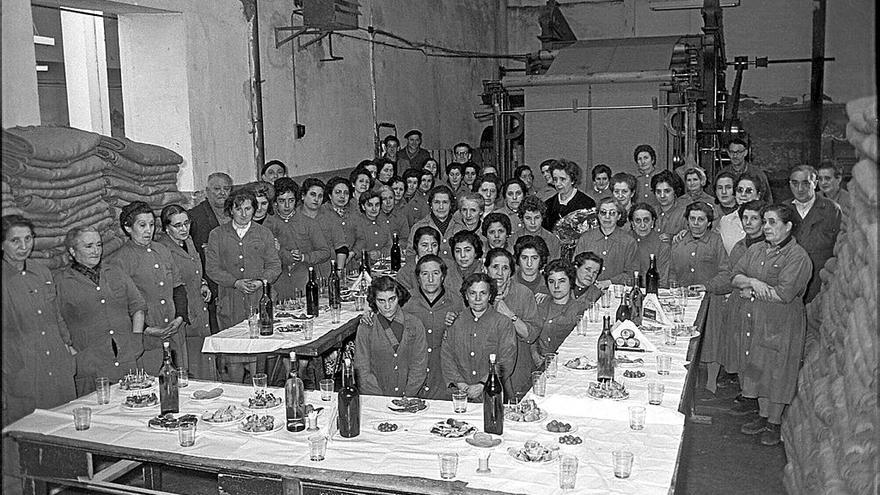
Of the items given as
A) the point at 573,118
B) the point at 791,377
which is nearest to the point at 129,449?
the point at 791,377

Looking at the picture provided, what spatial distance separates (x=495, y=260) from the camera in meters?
5.89

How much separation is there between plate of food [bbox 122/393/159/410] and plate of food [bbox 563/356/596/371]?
2.23 m

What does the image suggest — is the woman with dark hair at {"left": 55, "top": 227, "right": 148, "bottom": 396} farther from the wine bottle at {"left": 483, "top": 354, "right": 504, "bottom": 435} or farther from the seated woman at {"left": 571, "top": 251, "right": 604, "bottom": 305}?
the seated woman at {"left": 571, "top": 251, "right": 604, "bottom": 305}

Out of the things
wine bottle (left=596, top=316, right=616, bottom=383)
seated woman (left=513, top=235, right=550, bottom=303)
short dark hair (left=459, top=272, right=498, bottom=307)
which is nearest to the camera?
wine bottle (left=596, top=316, right=616, bottom=383)

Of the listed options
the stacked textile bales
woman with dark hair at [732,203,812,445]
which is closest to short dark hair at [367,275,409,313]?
the stacked textile bales

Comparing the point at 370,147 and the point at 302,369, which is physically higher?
the point at 370,147

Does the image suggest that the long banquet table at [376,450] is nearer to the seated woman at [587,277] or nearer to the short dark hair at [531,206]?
the seated woman at [587,277]

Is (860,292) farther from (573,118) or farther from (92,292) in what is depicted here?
(573,118)

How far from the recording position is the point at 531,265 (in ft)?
20.1

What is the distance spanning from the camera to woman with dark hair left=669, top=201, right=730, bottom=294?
704cm

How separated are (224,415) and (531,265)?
2.82 metres

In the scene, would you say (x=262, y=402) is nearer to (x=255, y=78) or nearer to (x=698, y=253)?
(x=698, y=253)

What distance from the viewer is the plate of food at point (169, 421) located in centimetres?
386

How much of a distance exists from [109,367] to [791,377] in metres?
4.73
